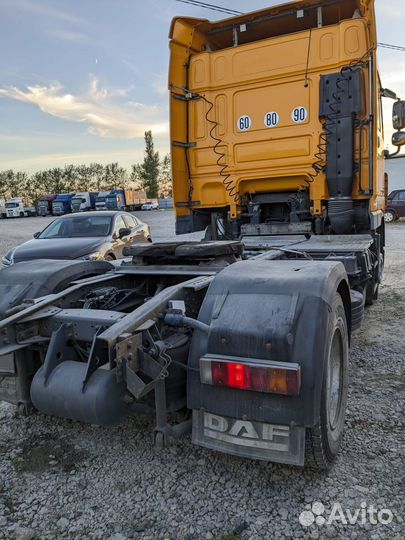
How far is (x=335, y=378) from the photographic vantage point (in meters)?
3.04

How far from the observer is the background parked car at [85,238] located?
845 cm

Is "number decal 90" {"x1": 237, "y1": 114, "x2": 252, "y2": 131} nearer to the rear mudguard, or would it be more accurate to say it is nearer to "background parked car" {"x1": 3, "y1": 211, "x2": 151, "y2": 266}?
"background parked car" {"x1": 3, "y1": 211, "x2": 151, "y2": 266}

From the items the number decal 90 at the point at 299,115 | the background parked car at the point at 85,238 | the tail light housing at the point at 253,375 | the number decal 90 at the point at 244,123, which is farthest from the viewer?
the background parked car at the point at 85,238

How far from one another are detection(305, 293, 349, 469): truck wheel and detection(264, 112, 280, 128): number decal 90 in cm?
351

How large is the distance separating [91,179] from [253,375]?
265ft

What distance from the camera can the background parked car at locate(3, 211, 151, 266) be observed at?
Result: 8.45 metres

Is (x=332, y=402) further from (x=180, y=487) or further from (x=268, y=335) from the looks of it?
(x=180, y=487)

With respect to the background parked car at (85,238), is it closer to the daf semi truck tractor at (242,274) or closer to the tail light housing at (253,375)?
the daf semi truck tractor at (242,274)

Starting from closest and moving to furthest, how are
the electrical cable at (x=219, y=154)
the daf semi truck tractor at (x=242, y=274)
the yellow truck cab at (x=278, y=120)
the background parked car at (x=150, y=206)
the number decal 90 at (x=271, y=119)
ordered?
the daf semi truck tractor at (x=242, y=274) → the yellow truck cab at (x=278, y=120) → the number decal 90 at (x=271, y=119) → the electrical cable at (x=219, y=154) → the background parked car at (x=150, y=206)

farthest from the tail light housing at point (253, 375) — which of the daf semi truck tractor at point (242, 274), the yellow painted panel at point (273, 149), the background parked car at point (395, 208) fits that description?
the background parked car at point (395, 208)

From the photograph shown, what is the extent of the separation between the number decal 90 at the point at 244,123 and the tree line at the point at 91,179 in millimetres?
70637

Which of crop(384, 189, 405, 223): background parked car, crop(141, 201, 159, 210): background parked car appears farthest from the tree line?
crop(384, 189, 405, 223): background parked car

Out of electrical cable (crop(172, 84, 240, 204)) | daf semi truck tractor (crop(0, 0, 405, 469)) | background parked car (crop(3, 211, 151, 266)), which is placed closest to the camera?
daf semi truck tractor (crop(0, 0, 405, 469))
